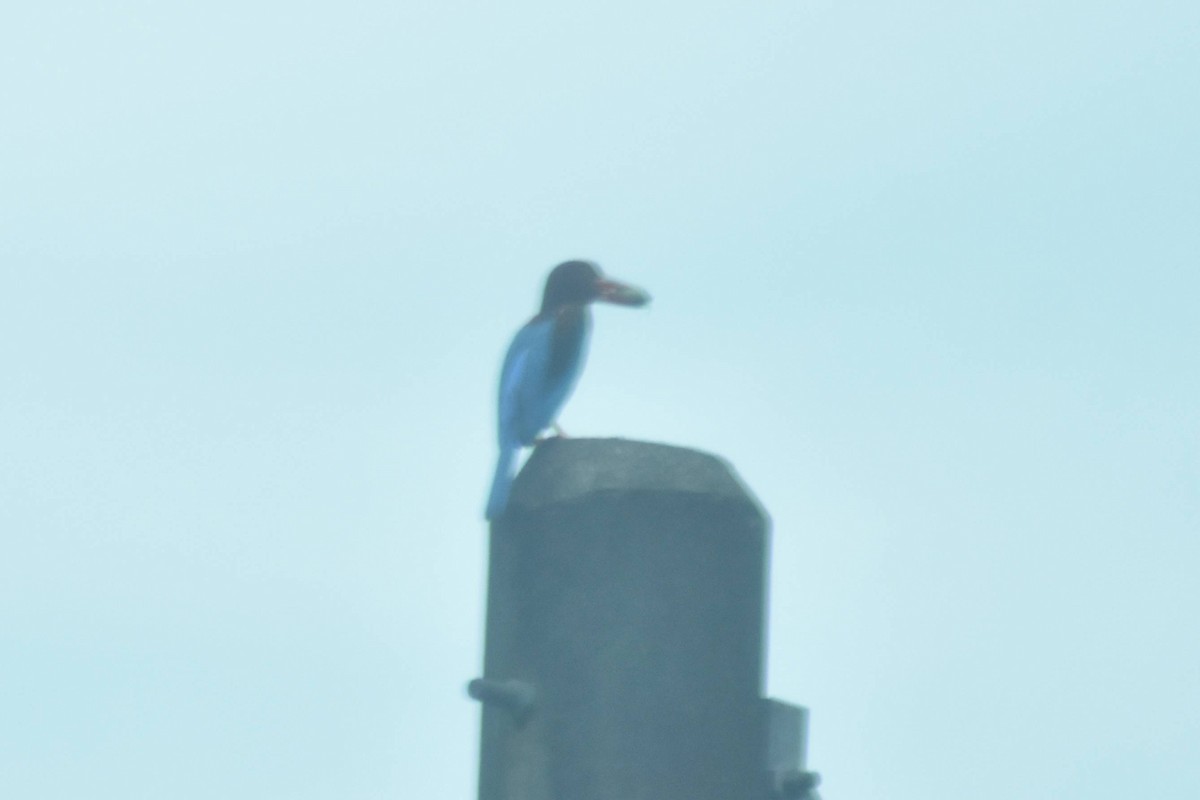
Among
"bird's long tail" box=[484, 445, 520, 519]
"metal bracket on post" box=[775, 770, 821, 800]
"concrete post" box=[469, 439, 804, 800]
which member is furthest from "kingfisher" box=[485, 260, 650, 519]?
"metal bracket on post" box=[775, 770, 821, 800]

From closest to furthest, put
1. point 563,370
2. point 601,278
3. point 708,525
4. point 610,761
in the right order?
point 610,761
point 708,525
point 563,370
point 601,278

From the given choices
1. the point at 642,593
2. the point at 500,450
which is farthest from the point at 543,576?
the point at 500,450

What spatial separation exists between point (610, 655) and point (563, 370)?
110 inches

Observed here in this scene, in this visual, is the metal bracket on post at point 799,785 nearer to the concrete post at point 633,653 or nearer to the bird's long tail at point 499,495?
the concrete post at point 633,653

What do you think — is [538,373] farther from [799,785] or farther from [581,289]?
[799,785]

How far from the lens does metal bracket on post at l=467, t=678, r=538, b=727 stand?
267 cm

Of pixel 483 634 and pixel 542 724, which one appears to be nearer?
pixel 542 724

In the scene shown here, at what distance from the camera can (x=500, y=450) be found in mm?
Answer: 4777

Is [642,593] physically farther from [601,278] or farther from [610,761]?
[601,278]

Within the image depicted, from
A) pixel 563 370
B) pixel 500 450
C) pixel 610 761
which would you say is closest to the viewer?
pixel 610 761

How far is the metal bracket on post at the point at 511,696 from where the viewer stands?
8.76ft

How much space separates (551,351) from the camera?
5.45 m

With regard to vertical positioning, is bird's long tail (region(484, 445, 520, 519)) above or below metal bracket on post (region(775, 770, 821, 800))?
above

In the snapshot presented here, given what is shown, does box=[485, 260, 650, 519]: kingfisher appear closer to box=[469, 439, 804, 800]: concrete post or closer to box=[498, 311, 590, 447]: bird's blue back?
box=[498, 311, 590, 447]: bird's blue back
